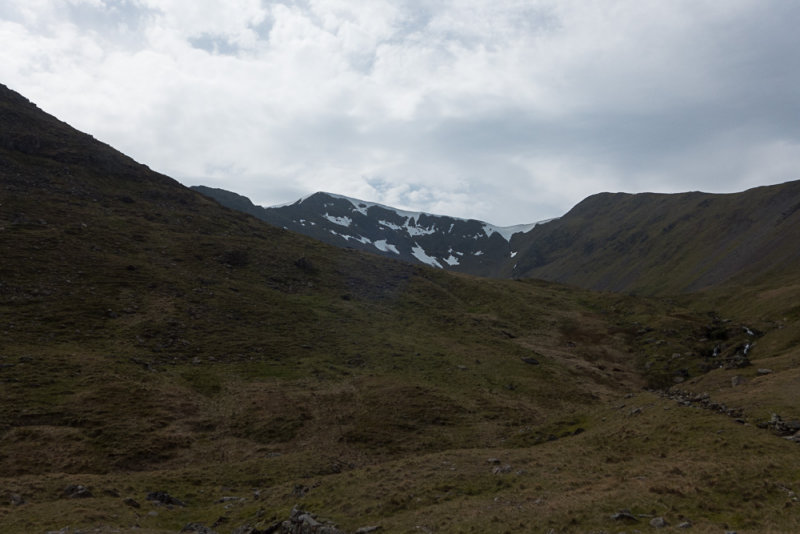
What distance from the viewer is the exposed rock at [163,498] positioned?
2641 cm

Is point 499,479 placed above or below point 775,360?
below

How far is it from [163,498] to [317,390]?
23133 mm

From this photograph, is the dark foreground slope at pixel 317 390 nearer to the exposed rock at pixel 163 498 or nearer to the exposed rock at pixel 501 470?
the exposed rock at pixel 501 470

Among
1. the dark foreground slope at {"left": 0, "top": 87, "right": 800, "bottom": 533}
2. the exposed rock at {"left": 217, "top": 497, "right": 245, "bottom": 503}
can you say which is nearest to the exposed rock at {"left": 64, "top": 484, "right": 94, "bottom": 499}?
the dark foreground slope at {"left": 0, "top": 87, "right": 800, "bottom": 533}

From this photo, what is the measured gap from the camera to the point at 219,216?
364 feet

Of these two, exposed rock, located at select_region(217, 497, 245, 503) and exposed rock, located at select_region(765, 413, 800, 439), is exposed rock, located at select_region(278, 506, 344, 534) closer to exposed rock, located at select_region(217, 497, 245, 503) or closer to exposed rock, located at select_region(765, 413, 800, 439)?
exposed rock, located at select_region(217, 497, 245, 503)

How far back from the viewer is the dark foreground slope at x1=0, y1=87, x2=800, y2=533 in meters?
22.7

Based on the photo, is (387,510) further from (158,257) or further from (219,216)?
(219,216)

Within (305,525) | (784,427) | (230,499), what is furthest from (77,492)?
(784,427)

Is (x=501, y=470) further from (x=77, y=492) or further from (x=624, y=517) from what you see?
(x=77, y=492)

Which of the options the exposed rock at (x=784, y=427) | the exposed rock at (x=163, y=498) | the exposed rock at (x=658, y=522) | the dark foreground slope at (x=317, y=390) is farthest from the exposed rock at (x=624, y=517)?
the exposed rock at (x=163, y=498)

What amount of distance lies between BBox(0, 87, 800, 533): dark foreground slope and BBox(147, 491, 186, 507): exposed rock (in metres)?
0.56

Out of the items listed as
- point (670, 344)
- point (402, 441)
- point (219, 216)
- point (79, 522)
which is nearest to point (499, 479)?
point (402, 441)

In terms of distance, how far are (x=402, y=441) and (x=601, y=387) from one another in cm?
3114
